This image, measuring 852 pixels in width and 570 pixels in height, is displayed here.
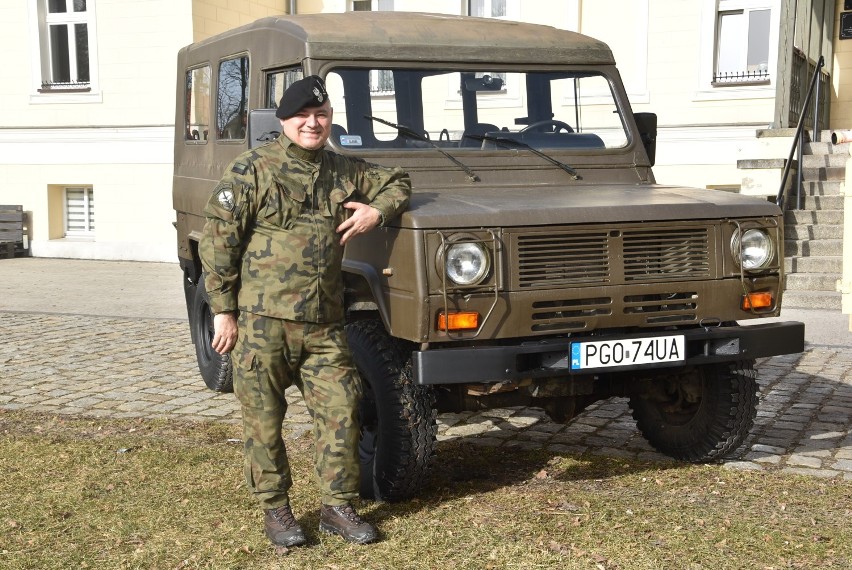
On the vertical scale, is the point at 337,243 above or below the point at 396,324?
above

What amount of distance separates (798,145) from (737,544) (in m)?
8.92

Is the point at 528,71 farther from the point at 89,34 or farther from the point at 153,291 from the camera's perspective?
the point at 89,34

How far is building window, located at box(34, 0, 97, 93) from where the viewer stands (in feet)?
58.7

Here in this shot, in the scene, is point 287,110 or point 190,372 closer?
point 287,110

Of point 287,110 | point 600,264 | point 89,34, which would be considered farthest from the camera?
point 89,34

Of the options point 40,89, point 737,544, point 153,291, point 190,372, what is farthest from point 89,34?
point 737,544

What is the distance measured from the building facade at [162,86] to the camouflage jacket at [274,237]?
10443 mm

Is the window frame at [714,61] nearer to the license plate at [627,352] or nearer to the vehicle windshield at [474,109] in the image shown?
the vehicle windshield at [474,109]

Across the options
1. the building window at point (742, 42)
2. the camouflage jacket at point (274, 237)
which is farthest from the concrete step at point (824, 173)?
the camouflage jacket at point (274, 237)

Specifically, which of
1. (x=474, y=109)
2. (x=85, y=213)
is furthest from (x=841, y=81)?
(x=85, y=213)

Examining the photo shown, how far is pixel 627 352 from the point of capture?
486cm

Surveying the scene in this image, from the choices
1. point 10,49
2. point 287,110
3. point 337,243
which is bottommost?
point 337,243

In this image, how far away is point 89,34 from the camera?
696 inches

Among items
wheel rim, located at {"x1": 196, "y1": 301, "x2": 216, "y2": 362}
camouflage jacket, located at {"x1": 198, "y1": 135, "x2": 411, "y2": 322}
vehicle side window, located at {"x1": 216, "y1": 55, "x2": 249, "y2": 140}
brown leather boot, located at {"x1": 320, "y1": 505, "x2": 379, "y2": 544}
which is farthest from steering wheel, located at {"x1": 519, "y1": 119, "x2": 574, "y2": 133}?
wheel rim, located at {"x1": 196, "y1": 301, "x2": 216, "y2": 362}
